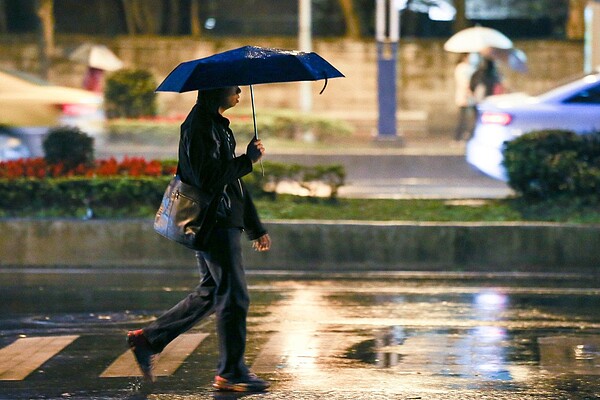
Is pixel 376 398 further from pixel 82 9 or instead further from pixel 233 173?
pixel 82 9

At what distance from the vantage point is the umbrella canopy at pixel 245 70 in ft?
22.4

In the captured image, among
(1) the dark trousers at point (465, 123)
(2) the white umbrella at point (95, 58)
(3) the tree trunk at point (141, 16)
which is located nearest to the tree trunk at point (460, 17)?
(3) the tree trunk at point (141, 16)

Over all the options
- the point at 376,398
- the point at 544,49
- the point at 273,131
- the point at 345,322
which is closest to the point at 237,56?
the point at 376,398

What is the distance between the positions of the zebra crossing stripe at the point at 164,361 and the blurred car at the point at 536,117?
7397 millimetres

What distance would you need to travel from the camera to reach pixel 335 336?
8.75 metres

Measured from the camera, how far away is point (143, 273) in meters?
11.7

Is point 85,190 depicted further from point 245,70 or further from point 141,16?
point 141,16

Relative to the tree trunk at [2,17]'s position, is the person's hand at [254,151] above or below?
below

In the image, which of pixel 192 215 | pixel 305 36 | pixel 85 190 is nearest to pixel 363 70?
pixel 305 36

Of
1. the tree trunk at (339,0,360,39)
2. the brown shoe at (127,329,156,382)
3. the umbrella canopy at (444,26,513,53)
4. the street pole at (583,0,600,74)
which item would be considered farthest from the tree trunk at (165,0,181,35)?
the brown shoe at (127,329,156,382)

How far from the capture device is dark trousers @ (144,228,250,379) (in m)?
6.95

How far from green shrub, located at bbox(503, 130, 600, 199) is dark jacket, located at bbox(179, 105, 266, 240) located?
239 inches

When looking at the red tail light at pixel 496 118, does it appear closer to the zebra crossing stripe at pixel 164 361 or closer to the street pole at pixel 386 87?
the street pole at pixel 386 87

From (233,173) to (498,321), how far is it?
322cm
